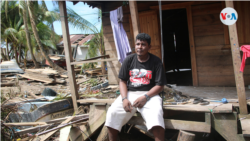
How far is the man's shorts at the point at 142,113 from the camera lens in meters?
2.69

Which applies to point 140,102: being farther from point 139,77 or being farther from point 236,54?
point 236,54

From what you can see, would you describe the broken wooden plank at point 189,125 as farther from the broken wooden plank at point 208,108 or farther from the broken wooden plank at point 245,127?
the broken wooden plank at point 245,127

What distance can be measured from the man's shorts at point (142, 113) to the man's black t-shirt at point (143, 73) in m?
0.13

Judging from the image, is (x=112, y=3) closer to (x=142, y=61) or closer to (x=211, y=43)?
(x=211, y=43)

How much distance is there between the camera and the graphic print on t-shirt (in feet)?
10.1

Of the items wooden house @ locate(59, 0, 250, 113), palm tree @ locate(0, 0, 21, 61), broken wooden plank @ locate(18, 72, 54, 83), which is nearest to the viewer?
wooden house @ locate(59, 0, 250, 113)

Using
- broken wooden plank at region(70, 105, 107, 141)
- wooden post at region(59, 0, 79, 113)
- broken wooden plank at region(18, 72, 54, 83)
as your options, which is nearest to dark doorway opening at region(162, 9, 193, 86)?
broken wooden plank at region(18, 72, 54, 83)

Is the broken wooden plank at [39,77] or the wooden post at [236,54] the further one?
the broken wooden plank at [39,77]

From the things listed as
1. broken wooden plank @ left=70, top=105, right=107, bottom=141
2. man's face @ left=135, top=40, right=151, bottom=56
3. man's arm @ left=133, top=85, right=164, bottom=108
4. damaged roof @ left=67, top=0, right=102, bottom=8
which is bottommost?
broken wooden plank @ left=70, top=105, right=107, bottom=141

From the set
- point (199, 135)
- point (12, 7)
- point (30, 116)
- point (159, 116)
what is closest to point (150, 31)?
point (199, 135)

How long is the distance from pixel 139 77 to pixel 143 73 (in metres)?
0.10

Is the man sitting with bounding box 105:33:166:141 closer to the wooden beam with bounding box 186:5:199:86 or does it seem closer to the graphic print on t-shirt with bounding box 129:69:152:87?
the graphic print on t-shirt with bounding box 129:69:152:87

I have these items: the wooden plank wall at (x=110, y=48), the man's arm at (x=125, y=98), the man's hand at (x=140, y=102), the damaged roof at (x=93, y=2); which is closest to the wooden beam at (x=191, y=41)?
the wooden plank wall at (x=110, y=48)

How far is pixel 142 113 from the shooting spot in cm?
292
